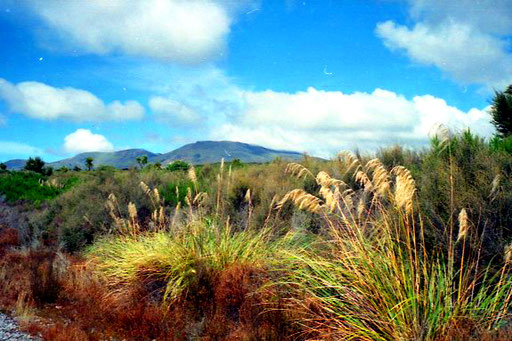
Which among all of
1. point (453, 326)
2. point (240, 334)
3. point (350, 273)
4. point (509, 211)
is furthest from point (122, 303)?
point (509, 211)

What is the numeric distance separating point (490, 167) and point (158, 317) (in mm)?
5366

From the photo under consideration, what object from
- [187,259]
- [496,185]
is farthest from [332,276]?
[187,259]

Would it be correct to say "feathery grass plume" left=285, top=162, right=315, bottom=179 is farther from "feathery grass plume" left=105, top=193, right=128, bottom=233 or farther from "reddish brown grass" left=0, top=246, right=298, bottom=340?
"feathery grass plume" left=105, top=193, right=128, bottom=233

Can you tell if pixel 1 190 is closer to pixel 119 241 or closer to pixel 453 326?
pixel 119 241

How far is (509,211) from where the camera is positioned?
19.9 feet

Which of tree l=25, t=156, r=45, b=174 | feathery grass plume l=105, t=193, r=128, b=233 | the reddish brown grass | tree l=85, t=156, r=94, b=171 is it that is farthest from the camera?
tree l=85, t=156, r=94, b=171

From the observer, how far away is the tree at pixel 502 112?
1831 cm

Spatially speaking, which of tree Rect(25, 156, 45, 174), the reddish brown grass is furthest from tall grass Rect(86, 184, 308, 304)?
tree Rect(25, 156, 45, 174)

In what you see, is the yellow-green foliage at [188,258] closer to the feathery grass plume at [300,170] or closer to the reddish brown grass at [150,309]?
the reddish brown grass at [150,309]

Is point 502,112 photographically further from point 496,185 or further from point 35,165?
point 35,165

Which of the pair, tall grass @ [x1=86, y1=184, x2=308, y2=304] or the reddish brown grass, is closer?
the reddish brown grass

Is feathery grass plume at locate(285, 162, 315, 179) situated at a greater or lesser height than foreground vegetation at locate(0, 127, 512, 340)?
greater

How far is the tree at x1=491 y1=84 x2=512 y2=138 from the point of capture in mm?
18312

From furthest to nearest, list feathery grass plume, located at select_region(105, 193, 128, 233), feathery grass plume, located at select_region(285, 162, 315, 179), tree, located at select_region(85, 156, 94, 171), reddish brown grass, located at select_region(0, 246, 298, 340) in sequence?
1. tree, located at select_region(85, 156, 94, 171)
2. feathery grass plume, located at select_region(105, 193, 128, 233)
3. feathery grass plume, located at select_region(285, 162, 315, 179)
4. reddish brown grass, located at select_region(0, 246, 298, 340)
